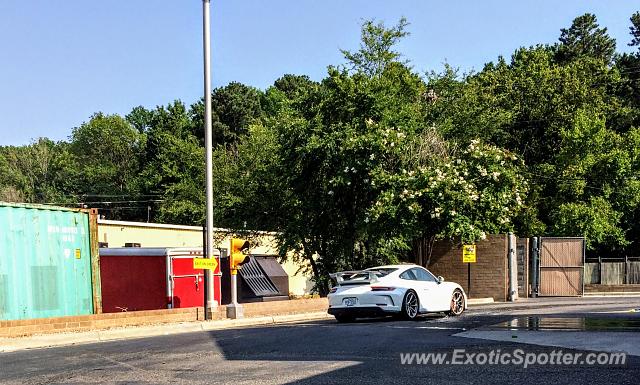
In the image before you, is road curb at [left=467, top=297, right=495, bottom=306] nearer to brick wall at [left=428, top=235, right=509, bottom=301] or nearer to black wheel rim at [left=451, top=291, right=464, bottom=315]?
brick wall at [left=428, top=235, right=509, bottom=301]

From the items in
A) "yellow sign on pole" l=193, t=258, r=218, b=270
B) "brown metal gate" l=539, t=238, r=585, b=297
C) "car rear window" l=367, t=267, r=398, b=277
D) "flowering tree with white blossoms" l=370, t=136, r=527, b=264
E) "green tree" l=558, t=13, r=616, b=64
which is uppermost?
"green tree" l=558, t=13, r=616, b=64

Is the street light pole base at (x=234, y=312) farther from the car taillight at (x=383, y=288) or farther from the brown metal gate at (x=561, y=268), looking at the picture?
the brown metal gate at (x=561, y=268)

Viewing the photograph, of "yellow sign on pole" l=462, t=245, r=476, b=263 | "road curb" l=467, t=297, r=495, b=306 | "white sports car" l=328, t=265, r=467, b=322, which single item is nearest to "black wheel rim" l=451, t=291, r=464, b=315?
"white sports car" l=328, t=265, r=467, b=322

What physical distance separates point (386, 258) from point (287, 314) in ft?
24.7

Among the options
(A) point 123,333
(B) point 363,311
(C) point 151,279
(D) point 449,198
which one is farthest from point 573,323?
(C) point 151,279

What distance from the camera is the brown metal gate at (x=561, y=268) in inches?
1198

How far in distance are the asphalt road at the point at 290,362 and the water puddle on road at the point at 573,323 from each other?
85 cm

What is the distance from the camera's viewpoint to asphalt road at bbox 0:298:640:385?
8.09 m

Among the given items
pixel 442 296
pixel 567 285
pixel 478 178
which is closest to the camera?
pixel 442 296

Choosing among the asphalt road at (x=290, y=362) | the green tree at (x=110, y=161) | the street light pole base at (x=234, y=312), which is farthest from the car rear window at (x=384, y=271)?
the green tree at (x=110, y=161)

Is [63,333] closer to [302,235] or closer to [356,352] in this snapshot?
[356,352]

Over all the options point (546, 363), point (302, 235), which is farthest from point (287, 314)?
point (546, 363)

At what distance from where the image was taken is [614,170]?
40.8 meters

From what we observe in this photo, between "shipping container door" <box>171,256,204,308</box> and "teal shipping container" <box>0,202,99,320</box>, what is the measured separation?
434 cm
